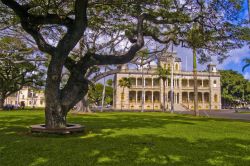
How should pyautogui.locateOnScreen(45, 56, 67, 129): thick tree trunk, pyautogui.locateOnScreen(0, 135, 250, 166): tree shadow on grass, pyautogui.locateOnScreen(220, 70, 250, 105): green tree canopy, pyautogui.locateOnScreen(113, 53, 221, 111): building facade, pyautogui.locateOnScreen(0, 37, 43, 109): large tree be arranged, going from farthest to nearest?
pyautogui.locateOnScreen(220, 70, 250, 105): green tree canopy < pyautogui.locateOnScreen(113, 53, 221, 111): building facade < pyautogui.locateOnScreen(0, 37, 43, 109): large tree < pyautogui.locateOnScreen(45, 56, 67, 129): thick tree trunk < pyautogui.locateOnScreen(0, 135, 250, 166): tree shadow on grass

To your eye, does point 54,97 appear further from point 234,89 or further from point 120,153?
point 234,89

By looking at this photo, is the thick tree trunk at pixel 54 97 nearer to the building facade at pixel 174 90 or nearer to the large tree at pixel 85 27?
the large tree at pixel 85 27

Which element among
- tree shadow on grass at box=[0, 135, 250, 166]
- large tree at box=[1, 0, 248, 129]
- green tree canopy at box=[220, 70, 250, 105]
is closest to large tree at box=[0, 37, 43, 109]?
large tree at box=[1, 0, 248, 129]

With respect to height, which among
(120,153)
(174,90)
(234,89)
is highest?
(234,89)

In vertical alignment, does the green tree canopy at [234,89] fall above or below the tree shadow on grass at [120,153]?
above

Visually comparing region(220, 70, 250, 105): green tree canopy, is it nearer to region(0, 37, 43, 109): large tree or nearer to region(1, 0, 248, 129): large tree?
region(0, 37, 43, 109): large tree

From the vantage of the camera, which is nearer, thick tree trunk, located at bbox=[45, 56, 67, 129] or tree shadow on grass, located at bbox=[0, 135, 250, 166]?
tree shadow on grass, located at bbox=[0, 135, 250, 166]

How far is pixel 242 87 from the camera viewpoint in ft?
308

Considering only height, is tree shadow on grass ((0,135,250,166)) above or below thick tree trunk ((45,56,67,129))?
below

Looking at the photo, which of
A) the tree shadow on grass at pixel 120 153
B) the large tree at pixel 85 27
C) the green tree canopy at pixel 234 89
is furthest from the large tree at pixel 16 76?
the green tree canopy at pixel 234 89

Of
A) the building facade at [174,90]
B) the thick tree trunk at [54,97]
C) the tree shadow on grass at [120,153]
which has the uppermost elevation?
the building facade at [174,90]

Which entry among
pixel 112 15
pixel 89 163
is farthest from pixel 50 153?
pixel 112 15

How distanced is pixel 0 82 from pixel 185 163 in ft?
164

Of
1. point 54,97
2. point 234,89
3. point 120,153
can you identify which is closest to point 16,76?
point 54,97
